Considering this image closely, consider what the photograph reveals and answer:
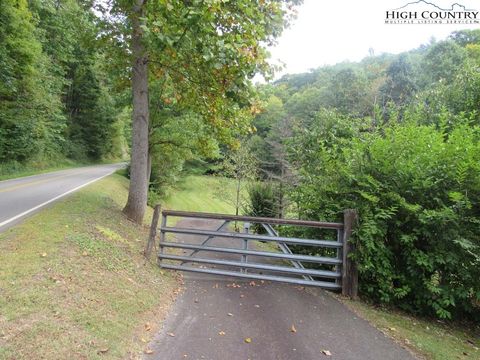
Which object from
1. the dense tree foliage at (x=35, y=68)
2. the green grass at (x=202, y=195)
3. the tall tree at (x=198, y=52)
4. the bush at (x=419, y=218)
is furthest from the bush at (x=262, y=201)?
the bush at (x=419, y=218)

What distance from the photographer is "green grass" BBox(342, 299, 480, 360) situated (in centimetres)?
435

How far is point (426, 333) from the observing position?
16.1 feet

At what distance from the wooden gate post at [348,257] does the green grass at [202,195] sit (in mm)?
18237

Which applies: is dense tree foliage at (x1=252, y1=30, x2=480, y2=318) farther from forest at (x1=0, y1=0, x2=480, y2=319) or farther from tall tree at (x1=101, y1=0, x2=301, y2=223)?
tall tree at (x1=101, y1=0, x2=301, y2=223)

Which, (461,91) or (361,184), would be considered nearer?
(361,184)

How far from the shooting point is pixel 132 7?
30.3ft

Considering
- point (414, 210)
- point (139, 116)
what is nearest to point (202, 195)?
point (139, 116)

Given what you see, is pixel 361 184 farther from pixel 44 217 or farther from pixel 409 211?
pixel 44 217

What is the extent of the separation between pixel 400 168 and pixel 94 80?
142ft

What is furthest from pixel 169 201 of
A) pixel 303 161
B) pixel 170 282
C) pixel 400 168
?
pixel 400 168

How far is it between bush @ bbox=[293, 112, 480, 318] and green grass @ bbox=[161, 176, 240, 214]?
18.2 meters

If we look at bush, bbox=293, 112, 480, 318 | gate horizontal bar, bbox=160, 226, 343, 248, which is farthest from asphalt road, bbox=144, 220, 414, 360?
bush, bbox=293, 112, 480, 318

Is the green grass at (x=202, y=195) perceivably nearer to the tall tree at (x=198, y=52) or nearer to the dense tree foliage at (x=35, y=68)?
the dense tree foliage at (x=35, y=68)

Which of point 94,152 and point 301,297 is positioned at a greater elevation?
point 94,152
